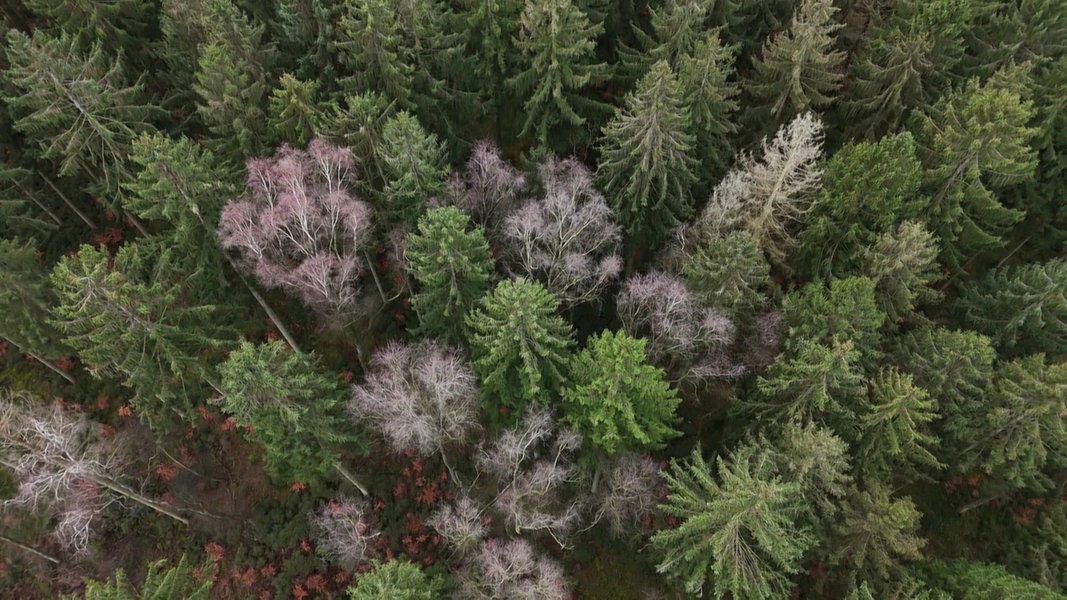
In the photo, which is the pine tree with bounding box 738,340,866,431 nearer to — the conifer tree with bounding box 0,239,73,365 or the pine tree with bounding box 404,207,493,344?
the pine tree with bounding box 404,207,493,344

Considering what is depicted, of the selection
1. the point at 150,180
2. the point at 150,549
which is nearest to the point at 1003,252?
the point at 150,180

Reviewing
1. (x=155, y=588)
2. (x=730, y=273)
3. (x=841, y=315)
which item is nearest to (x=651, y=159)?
(x=730, y=273)

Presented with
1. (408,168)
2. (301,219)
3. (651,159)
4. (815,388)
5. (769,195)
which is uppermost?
(769,195)

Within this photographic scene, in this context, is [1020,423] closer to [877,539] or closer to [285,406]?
[877,539]

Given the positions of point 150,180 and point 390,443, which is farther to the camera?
point 390,443

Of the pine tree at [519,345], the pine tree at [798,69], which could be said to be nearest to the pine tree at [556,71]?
the pine tree at [798,69]

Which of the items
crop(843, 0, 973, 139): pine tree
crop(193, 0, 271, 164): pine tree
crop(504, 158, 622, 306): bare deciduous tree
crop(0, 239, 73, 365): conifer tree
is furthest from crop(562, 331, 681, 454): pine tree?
crop(0, 239, 73, 365): conifer tree

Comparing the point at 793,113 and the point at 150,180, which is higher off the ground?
the point at 793,113

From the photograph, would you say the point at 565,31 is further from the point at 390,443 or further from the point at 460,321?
the point at 390,443
